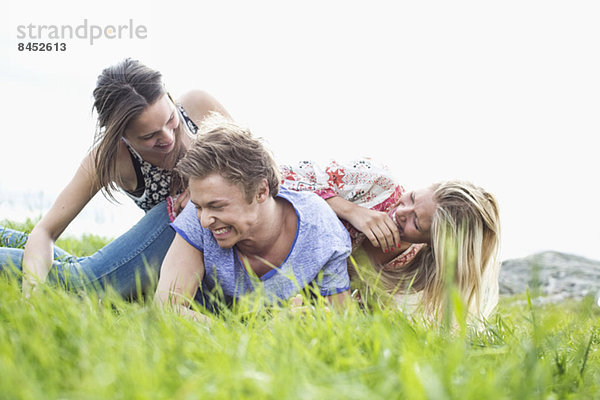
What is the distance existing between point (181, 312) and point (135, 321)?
1.99ft

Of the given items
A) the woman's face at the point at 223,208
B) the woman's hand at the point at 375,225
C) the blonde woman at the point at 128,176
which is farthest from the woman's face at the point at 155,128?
the woman's hand at the point at 375,225

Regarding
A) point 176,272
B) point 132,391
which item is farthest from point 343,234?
point 132,391

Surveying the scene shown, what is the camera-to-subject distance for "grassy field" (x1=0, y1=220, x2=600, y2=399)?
131 centimetres

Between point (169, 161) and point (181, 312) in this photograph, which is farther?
point (169, 161)

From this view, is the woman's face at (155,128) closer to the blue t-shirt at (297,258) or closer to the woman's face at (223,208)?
the blue t-shirt at (297,258)

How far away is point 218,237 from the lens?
9.99 ft

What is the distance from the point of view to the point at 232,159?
2982 mm

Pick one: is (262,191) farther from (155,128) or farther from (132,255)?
(132,255)

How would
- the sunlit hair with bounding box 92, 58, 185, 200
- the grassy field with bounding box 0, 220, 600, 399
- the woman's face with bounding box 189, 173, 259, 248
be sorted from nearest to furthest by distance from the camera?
the grassy field with bounding box 0, 220, 600, 399 → the woman's face with bounding box 189, 173, 259, 248 → the sunlit hair with bounding box 92, 58, 185, 200

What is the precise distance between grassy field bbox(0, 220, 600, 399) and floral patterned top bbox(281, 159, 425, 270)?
1545 millimetres

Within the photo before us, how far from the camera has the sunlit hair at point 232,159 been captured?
294 centimetres

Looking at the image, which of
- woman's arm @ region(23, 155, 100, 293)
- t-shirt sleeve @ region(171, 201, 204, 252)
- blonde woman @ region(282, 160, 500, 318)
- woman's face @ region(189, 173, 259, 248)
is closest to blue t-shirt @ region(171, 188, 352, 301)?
t-shirt sleeve @ region(171, 201, 204, 252)

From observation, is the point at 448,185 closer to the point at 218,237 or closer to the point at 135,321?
the point at 218,237

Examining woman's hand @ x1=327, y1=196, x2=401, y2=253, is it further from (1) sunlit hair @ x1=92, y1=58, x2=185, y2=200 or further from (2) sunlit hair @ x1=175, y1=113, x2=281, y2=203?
(1) sunlit hair @ x1=92, y1=58, x2=185, y2=200
